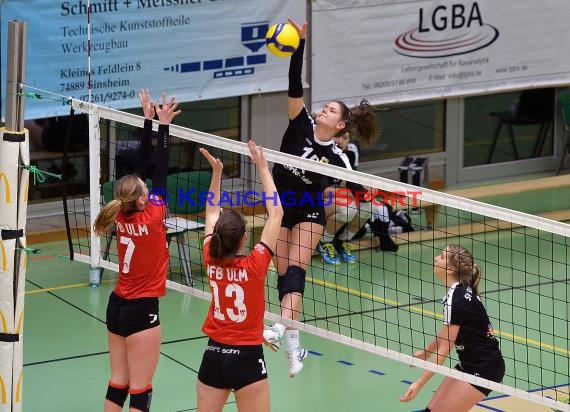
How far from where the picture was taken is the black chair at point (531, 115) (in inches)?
669

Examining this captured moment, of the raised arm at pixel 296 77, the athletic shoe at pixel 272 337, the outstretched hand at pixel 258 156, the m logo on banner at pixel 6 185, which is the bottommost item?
the athletic shoe at pixel 272 337

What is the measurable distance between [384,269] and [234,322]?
19.7 ft

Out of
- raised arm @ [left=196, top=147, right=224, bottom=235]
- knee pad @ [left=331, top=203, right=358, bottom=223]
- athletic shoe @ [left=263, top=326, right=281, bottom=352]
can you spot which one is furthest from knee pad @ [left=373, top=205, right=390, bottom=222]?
raised arm @ [left=196, top=147, right=224, bottom=235]

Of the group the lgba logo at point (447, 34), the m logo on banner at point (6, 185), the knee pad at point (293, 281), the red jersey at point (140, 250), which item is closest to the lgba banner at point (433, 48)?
the lgba logo at point (447, 34)

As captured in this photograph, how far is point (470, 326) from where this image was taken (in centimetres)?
787

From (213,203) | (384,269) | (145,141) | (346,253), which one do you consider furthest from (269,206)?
(346,253)

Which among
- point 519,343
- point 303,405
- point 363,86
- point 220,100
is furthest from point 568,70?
point 303,405

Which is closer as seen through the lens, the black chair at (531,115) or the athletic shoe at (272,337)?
the athletic shoe at (272,337)

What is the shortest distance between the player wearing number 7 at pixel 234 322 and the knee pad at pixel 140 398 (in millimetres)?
801

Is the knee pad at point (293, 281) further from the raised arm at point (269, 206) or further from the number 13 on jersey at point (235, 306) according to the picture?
the number 13 on jersey at point (235, 306)

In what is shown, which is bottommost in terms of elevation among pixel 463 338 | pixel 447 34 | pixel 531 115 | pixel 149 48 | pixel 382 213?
pixel 463 338

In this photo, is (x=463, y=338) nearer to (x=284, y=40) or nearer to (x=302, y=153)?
(x=302, y=153)

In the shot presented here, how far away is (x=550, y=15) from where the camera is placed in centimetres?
1614

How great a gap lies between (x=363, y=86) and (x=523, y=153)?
353 cm
